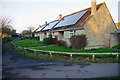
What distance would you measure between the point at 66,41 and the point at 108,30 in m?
6.66

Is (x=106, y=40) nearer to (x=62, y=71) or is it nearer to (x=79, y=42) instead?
(x=79, y=42)

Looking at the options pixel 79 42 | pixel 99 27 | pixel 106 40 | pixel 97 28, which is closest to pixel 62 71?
pixel 79 42

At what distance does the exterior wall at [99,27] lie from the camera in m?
21.8

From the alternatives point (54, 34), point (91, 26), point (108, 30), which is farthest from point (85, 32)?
point (54, 34)

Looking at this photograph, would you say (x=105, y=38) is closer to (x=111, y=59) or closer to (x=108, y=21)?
(x=108, y=21)

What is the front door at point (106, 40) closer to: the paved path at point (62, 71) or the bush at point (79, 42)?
the bush at point (79, 42)

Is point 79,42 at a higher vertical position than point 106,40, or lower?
lower

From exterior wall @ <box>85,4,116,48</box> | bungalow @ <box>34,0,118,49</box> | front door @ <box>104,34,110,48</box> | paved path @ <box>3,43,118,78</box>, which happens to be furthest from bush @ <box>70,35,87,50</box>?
paved path @ <box>3,43,118,78</box>

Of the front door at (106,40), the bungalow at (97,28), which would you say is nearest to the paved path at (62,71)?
the bungalow at (97,28)

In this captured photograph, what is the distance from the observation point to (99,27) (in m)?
22.8

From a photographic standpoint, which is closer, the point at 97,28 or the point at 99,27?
the point at 97,28

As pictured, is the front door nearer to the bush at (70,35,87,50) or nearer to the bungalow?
the bungalow

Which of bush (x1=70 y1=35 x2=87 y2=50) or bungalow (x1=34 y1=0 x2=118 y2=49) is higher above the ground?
bungalow (x1=34 y1=0 x2=118 y2=49)

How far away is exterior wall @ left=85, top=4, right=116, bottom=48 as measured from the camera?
71.4ft
